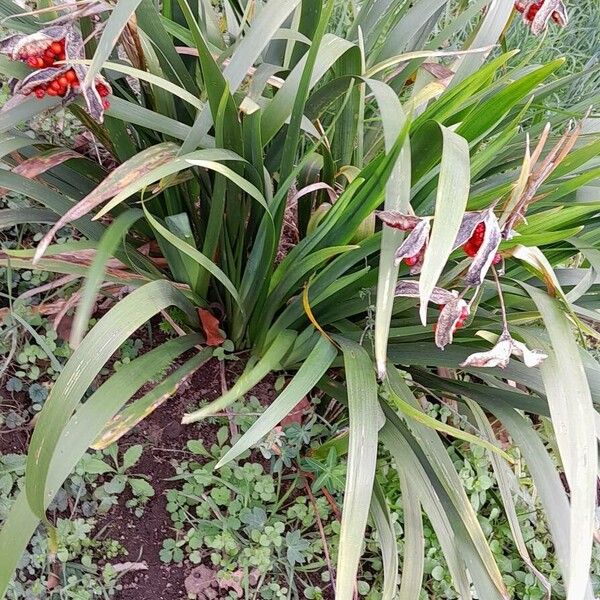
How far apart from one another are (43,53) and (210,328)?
555 millimetres

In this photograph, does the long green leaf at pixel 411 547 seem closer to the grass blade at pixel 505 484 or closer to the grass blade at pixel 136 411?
the grass blade at pixel 505 484

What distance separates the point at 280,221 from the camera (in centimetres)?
94

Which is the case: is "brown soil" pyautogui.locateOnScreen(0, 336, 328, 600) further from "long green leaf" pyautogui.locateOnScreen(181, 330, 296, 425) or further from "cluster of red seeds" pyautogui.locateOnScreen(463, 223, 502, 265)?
"cluster of red seeds" pyautogui.locateOnScreen(463, 223, 502, 265)

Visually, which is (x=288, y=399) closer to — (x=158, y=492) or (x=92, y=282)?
(x=92, y=282)

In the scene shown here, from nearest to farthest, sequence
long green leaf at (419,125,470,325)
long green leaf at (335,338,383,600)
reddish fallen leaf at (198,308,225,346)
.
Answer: long green leaf at (419,125,470,325) → long green leaf at (335,338,383,600) → reddish fallen leaf at (198,308,225,346)

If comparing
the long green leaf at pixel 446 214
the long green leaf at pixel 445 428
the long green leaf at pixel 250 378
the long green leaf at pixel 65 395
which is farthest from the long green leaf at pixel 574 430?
the long green leaf at pixel 65 395

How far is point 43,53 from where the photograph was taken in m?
0.67

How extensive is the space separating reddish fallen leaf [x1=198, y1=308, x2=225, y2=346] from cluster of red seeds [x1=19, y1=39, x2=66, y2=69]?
498 millimetres

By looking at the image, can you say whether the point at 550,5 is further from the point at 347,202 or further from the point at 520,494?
the point at 520,494

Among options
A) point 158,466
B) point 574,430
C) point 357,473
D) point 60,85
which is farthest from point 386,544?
point 60,85

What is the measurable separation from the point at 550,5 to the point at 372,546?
94cm

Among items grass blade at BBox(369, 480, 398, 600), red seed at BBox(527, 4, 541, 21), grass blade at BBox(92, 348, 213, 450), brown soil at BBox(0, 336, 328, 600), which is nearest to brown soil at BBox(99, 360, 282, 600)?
brown soil at BBox(0, 336, 328, 600)

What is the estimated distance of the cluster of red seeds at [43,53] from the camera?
656mm

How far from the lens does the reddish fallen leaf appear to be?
108 cm
